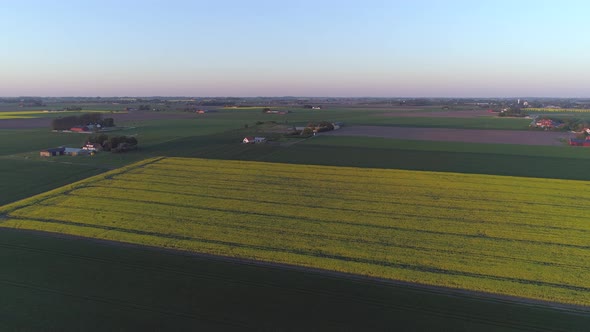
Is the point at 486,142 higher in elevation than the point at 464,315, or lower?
higher

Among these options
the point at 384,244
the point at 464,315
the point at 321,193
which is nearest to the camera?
the point at 464,315

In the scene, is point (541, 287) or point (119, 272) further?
point (119, 272)

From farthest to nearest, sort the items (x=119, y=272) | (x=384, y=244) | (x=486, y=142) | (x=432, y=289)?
(x=486, y=142)
(x=384, y=244)
(x=119, y=272)
(x=432, y=289)

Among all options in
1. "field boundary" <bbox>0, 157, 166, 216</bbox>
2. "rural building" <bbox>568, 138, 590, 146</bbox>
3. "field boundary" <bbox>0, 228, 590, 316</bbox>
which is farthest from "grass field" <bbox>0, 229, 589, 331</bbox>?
Answer: "rural building" <bbox>568, 138, 590, 146</bbox>

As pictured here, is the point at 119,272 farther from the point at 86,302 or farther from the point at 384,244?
the point at 384,244

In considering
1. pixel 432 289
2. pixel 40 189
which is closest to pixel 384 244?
pixel 432 289

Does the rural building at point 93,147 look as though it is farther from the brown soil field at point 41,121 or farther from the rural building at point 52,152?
the brown soil field at point 41,121

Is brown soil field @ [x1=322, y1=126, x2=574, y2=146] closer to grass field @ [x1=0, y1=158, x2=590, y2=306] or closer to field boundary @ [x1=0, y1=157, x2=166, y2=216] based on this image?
grass field @ [x1=0, y1=158, x2=590, y2=306]
